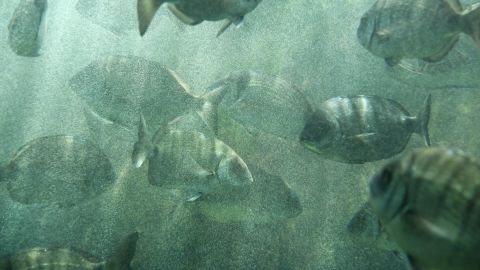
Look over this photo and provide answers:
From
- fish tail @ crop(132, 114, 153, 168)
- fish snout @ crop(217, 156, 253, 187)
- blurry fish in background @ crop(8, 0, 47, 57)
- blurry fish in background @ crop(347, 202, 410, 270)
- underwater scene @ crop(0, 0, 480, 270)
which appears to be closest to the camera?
underwater scene @ crop(0, 0, 480, 270)

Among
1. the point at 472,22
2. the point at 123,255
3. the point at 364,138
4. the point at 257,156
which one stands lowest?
the point at 257,156

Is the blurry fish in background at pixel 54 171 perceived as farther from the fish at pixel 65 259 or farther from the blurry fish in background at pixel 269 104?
the blurry fish in background at pixel 269 104

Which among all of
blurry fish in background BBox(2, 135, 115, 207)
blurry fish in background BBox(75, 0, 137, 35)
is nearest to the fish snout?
blurry fish in background BBox(2, 135, 115, 207)

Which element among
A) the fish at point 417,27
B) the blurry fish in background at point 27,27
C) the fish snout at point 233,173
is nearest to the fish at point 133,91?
the blurry fish in background at point 27,27

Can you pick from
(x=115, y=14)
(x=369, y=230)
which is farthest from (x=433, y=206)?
(x=115, y=14)

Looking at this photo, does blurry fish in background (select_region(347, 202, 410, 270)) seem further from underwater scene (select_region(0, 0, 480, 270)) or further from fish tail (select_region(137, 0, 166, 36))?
fish tail (select_region(137, 0, 166, 36))

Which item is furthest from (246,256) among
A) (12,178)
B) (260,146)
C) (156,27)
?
(156,27)

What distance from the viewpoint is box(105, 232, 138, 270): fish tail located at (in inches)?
130

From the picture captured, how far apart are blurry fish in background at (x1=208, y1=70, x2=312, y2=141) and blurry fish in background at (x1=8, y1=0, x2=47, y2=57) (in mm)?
2194

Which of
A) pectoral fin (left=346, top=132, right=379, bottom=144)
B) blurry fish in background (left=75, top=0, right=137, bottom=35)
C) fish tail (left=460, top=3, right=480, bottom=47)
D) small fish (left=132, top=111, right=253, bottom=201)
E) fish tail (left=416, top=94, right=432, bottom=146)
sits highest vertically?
fish tail (left=460, top=3, right=480, bottom=47)

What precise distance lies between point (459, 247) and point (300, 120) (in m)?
2.82

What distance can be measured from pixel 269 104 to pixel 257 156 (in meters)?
1.02

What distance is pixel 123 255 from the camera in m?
3.33

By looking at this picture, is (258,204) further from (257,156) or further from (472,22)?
(472,22)
